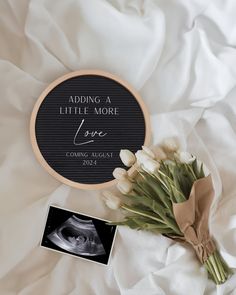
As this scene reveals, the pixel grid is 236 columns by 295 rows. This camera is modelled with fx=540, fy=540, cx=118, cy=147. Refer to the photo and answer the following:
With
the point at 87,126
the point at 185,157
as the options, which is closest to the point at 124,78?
the point at 87,126

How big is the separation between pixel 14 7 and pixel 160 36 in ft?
0.93

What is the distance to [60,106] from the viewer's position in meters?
1.02

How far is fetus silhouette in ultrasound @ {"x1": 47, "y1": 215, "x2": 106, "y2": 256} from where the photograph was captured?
1.00 meters

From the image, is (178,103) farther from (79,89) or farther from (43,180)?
(43,180)

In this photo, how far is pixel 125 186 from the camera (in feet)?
3.06

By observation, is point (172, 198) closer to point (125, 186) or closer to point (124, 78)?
point (125, 186)

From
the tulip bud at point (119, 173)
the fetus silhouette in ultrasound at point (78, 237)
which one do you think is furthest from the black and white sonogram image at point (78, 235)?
the tulip bud at point (119, 173)

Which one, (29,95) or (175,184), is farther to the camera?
(29,95)

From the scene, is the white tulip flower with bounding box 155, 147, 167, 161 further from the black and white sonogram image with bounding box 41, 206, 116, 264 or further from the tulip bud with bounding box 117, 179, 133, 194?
the black and white sonogram image with bounding box 41, 206, 116, 264

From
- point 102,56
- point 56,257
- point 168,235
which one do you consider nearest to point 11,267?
point 56,257

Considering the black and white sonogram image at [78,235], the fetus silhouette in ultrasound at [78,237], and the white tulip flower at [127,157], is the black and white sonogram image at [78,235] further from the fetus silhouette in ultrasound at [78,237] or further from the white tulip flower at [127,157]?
the white tulip flower at [127,157]

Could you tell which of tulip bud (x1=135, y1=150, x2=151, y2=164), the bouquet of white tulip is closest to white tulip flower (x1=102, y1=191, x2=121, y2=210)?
the bouquet of white tulip

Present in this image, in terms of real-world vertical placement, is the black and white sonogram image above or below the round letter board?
below

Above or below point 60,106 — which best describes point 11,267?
below
